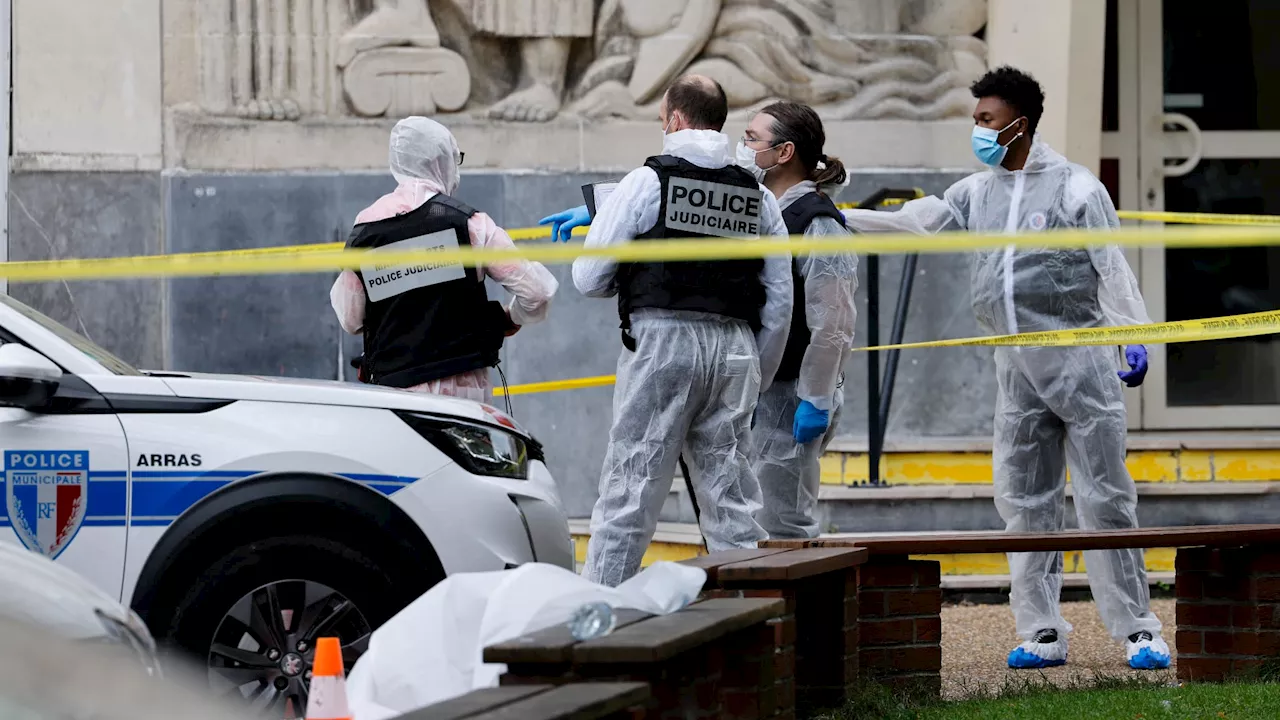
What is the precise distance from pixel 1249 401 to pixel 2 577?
343 inches

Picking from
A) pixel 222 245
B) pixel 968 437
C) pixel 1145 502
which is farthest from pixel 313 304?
pixel 1145 502

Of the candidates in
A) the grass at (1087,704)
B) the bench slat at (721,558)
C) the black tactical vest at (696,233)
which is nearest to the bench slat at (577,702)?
the bench slat at (721,558)

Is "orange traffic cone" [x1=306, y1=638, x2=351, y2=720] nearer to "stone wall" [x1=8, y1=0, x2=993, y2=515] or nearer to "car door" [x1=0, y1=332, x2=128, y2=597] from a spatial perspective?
"car door" [x1=0, y1=332, x2=128, y2=597]

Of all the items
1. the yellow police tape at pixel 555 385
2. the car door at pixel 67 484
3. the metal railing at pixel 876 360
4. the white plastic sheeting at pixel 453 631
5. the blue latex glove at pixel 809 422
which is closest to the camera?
the white plastic sheeting at pixel 453 631

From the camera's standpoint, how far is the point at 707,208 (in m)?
5.53

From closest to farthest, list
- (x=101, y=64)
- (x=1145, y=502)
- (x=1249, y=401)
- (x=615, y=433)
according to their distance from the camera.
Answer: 1. (x=615, y=433)
2. (x=1145, y=502)
3. (x=101, y=64)
4. (x=1249, y=401)

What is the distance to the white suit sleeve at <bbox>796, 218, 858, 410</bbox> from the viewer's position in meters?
6.04

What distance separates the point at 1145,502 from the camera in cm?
823

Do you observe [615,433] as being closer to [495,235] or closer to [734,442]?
[734,442]

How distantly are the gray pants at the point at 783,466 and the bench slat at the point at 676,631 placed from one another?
2.29 meters

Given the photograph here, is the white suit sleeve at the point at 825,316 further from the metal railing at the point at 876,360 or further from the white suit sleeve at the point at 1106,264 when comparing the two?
the metal railing at the point at 876,360

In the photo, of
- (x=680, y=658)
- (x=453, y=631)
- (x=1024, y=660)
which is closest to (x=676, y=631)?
(x=680, y=658)

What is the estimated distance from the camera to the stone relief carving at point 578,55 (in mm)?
9641

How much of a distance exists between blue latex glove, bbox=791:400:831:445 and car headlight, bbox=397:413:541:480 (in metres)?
1.08
